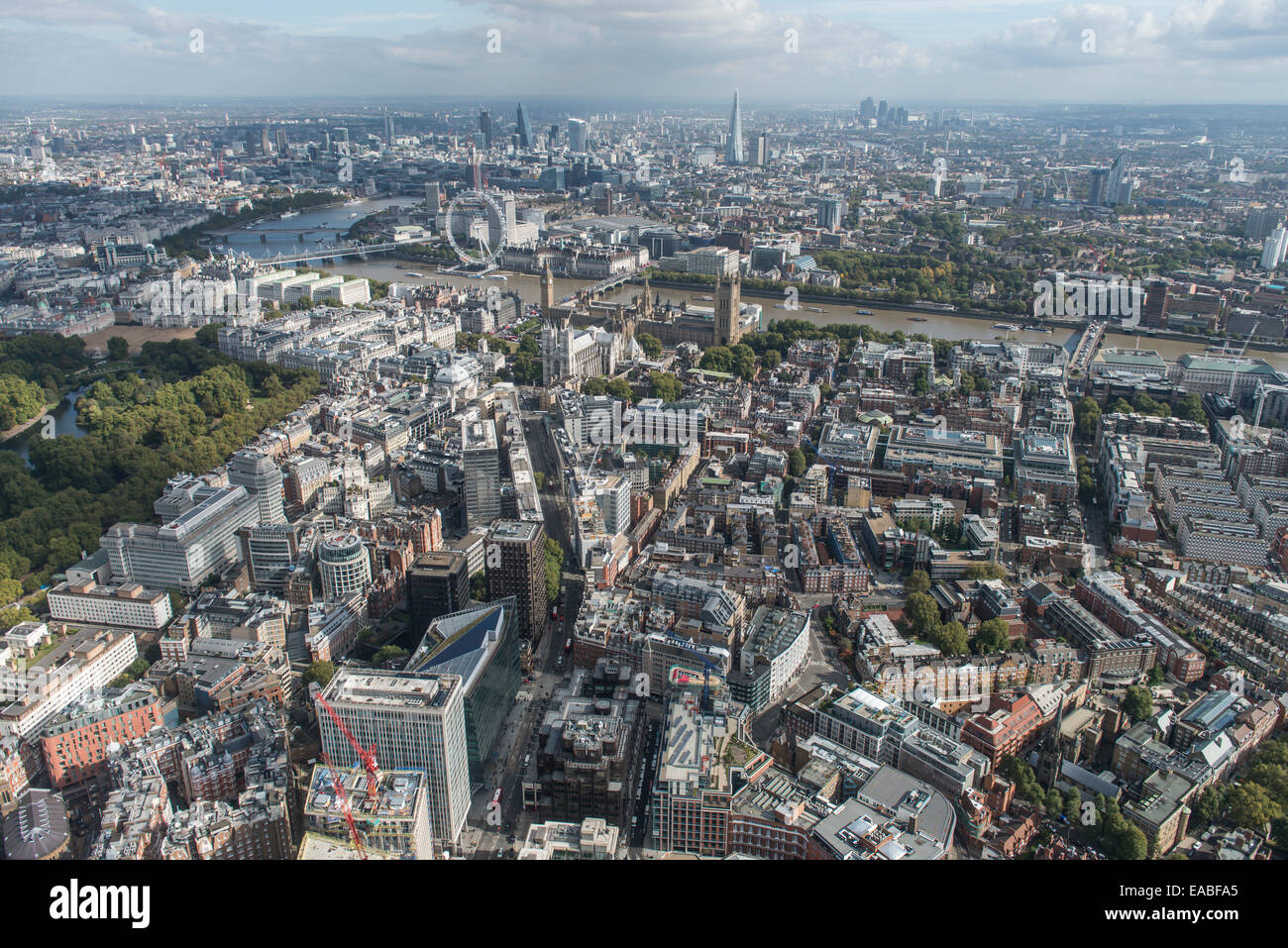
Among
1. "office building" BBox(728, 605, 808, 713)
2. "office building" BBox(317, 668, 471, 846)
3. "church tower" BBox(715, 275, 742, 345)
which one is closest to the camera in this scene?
"office building" BBox(317, 668, 471, 846)

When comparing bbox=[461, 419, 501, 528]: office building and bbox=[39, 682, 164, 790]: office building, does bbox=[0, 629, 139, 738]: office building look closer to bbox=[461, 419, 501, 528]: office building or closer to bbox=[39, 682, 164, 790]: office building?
bbox=[39, 682, 164, 790]: office building

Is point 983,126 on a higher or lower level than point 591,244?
higher

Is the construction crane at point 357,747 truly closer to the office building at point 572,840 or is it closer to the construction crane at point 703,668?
the office building at point 572,840

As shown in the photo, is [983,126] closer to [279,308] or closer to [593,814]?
[279,308]

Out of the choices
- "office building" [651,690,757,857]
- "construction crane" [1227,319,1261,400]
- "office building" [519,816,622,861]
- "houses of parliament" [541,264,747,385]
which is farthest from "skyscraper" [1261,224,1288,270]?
"office building" [519,816,622,861]

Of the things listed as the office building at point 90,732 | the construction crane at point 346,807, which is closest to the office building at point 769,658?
the construction crane at point 346,807
